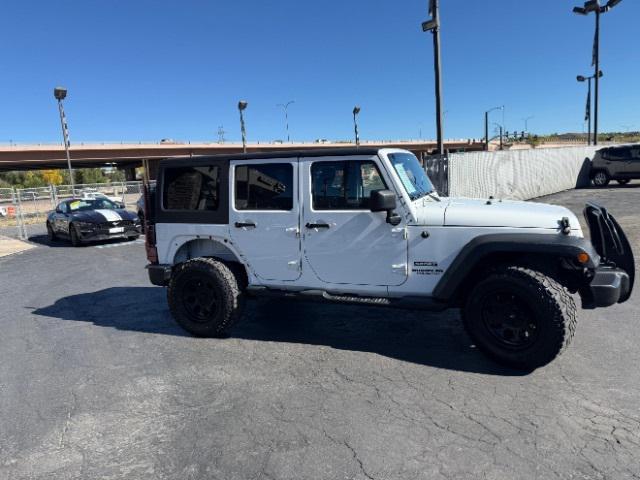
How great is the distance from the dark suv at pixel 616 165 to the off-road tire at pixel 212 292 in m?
22.2

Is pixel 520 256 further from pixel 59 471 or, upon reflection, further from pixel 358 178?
pixel 59 471

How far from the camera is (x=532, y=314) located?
3787 millimetres

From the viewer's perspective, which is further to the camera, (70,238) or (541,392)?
(70,238)

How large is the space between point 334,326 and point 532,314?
2.14 metres

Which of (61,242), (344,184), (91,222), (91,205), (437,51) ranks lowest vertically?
(61,242)

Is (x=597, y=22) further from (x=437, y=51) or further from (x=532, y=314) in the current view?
(x=532, y=314)

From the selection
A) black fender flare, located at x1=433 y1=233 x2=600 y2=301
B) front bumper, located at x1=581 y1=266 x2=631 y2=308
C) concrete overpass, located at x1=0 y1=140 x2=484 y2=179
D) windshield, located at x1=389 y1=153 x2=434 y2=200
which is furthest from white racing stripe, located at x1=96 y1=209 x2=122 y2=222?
concrete overpass, located at x1=0 y1=140 x2=484 y2=179

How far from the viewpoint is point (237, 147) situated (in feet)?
231

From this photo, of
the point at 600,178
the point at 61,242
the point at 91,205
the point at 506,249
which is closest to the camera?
the point at 506,249

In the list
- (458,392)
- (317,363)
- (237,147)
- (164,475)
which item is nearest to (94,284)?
(317,363)

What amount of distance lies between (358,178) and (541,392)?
7.69ft

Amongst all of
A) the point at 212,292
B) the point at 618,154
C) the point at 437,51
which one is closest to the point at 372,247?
the point at 212,292

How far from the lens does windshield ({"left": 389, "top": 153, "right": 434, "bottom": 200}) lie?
4.33 meters

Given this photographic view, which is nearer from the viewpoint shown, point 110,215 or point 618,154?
point 110,215
